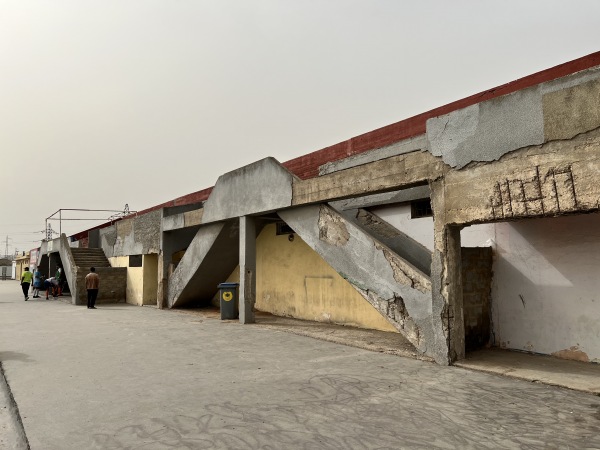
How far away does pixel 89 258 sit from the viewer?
20.6m

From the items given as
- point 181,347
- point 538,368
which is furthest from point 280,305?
point 538,368

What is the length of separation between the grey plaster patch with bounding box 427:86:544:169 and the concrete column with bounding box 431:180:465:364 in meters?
0.60

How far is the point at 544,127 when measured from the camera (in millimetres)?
5754

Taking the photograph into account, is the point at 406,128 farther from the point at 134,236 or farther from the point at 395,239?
the point at 134,236

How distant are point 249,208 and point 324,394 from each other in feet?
22.4

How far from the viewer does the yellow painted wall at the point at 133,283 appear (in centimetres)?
1775

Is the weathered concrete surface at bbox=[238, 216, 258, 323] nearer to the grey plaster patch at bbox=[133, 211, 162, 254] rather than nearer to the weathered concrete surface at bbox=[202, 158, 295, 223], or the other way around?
the weathered concrete surface at bbox=[202, 158, 295, 223]

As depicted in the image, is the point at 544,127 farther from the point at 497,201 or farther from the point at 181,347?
the point at 181,347

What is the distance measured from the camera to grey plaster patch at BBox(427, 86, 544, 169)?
19.4ft

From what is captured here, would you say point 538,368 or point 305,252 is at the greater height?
point 305,252

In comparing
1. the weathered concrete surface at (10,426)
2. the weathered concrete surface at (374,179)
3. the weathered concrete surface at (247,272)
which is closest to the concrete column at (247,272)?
the weathered concrete surface at (247,272)

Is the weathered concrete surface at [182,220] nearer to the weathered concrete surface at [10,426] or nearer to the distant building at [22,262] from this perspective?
the weathered concrete surface at [10,426]

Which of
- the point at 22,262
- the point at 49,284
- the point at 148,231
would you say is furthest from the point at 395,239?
the point at 22,262

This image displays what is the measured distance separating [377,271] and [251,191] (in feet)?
15.5
